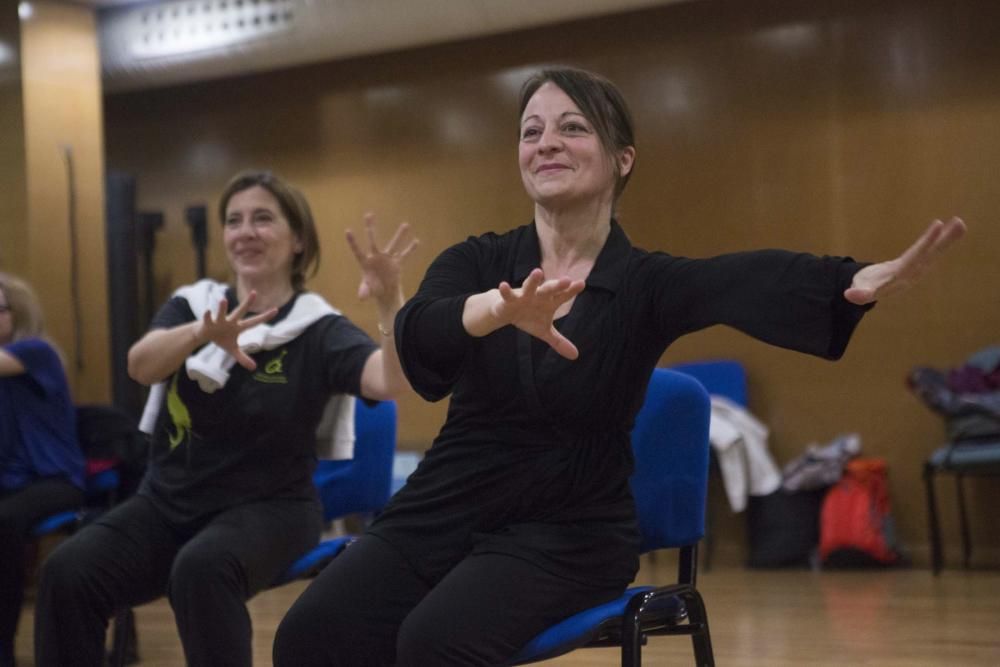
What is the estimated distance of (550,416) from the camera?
1.91 metres

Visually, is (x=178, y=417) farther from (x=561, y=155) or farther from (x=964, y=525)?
(x=964, y=525)

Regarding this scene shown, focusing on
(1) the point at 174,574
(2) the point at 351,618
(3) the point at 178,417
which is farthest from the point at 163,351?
(2) the point at 351,618

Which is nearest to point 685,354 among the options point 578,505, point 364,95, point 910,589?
point 910,589

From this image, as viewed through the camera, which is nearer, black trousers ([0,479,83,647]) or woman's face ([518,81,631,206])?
woman's face ([518,81,631,206])

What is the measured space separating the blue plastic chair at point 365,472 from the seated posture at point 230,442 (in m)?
0.20

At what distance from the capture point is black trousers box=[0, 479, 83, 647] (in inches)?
139

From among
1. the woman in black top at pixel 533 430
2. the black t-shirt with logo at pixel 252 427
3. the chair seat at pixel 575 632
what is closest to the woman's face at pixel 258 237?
the black t-shirt with logo at pixel 252 427

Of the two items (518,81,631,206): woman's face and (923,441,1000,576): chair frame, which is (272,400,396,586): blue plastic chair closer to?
(518,81,631,206): woman's face

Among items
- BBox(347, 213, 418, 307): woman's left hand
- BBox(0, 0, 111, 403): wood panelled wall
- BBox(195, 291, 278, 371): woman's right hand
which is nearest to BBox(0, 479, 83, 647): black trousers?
BBox(195, 291, 278, 371): woman's right hand

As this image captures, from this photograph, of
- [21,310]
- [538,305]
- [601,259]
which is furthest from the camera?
[21,310]

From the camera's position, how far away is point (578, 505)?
6.31ft

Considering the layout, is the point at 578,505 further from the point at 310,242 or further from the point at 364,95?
the point at 364,95

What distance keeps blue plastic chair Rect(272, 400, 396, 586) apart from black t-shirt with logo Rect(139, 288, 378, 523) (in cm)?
25

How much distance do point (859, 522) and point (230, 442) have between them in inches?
147
